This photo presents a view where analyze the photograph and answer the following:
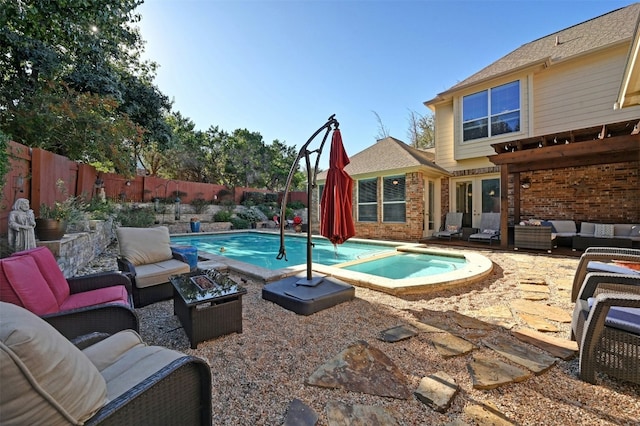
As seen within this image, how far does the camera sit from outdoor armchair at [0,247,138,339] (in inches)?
79.8

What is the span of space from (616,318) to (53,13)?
36.8 ft

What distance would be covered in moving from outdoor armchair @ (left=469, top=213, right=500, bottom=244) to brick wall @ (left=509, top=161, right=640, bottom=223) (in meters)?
1.58

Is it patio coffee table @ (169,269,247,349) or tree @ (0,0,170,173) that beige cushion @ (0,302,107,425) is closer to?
patio coffee table @ (169,269,247,349)

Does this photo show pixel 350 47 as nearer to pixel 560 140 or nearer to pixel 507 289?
pixel 560 140

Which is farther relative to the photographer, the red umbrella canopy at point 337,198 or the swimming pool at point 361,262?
the swimming pool at point 361,262

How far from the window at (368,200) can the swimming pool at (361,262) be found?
1913 mm

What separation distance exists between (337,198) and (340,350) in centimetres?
194

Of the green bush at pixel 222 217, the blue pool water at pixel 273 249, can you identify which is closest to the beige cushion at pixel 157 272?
the blue pool water at pixel 273 249

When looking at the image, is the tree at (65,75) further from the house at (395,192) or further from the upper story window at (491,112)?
the upper story window at (491,112)

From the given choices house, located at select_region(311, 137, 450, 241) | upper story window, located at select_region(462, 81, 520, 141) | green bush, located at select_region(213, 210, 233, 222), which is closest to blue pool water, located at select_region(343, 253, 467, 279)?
house, located at select_region(311, 137, 450, 241)

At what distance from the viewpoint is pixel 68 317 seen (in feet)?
6.85

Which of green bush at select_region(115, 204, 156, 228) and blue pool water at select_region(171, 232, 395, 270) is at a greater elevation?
green bush at select_region(115, 204, 156, 228)

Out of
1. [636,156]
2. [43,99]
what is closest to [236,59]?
[43,99]

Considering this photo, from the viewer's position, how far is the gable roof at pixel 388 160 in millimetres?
10250
